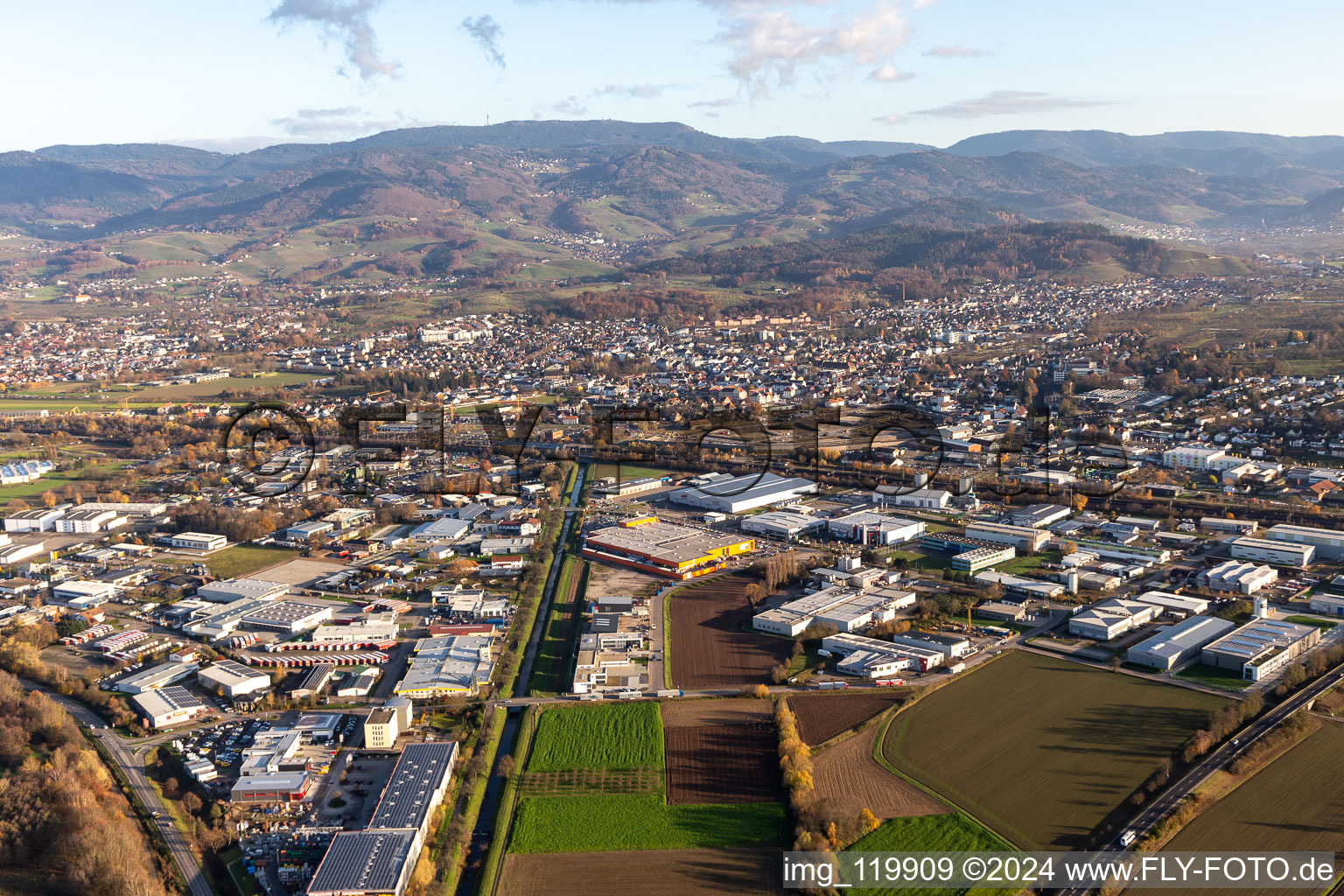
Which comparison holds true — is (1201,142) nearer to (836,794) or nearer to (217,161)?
(217,161)

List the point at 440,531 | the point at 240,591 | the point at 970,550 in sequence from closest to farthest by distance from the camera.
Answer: the point at 240,591 → the point at 970,550 → the point at 440,531

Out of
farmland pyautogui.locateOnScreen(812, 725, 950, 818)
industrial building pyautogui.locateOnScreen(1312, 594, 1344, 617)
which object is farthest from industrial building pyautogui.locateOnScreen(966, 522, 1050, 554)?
farmland pyautogui.locateOnScreen(812, 725, 950, 818)

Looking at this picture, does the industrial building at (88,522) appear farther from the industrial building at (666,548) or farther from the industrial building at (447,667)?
the industrial building at (447,667)

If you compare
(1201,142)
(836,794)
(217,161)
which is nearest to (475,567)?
(836,794)

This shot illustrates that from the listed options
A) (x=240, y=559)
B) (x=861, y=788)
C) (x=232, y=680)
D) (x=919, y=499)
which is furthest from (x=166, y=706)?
(x=919, y=499)

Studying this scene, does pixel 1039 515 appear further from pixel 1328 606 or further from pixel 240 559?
pixel 240 559
